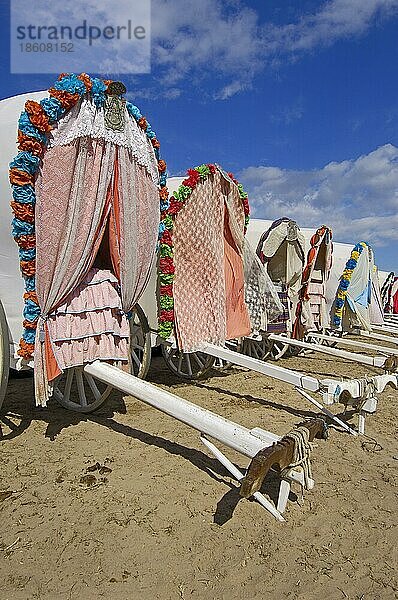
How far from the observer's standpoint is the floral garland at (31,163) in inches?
139

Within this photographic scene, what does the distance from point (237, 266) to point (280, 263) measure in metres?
2.08

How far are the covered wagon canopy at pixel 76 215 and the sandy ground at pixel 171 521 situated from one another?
750 millimetres

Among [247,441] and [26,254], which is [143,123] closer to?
[26,254]

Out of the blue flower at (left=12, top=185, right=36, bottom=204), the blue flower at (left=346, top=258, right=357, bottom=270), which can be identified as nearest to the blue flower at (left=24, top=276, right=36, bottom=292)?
the blue flower at (left=12, top=185, right=36, bottom=204)

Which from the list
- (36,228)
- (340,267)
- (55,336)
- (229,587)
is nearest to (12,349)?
(55,336)

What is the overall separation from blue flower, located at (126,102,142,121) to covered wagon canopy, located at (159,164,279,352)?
1.06m

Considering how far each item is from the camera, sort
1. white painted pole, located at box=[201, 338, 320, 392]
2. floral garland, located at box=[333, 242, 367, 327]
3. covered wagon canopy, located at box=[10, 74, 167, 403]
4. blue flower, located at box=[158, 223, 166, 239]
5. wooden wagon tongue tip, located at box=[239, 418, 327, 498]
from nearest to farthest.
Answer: wooden wagon tongue tip, located at box=[239, 418, 327, 498]
covered wagon canopy, located at box=[10, 74, 167, 403]
white painted pole, located at box=[201, 338, 320, 392]
blue flower, located at box=[158, 223, 166, 239]
floral garland, located at box=[333, 242, 367, 327]

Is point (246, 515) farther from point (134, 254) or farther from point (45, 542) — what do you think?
point (134, 254)

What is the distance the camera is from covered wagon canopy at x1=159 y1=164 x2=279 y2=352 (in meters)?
5.37

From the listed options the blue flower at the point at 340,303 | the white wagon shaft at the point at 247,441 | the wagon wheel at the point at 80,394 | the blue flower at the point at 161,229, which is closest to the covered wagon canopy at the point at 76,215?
the blue flower at the point at 161,229

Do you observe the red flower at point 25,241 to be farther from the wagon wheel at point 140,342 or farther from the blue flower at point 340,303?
the blue flower at point 340,303

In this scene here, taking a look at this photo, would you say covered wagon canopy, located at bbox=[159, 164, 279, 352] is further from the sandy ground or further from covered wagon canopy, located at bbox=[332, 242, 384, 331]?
covered wagon canopy, located at bbox=[332, 242, 384, 331]

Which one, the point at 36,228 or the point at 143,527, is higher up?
the point at 36,228

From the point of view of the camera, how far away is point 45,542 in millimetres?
2639
